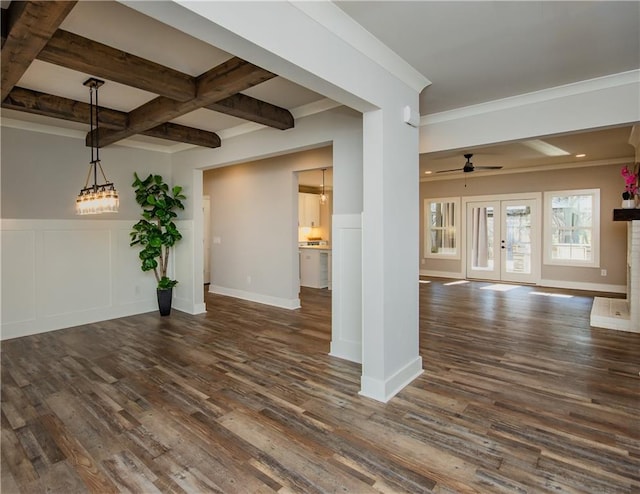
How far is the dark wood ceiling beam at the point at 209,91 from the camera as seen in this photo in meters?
2.74

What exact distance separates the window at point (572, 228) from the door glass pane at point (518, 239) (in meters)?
0.39

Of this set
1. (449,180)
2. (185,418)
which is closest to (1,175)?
(185,418)

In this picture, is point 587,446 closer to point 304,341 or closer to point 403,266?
point 403,266

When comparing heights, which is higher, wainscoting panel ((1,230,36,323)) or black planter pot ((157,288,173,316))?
wainscoting panel ((1,230,36,323))

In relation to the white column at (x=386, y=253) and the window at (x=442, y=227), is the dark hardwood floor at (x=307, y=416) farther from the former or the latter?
the window at (x=442, y=227)

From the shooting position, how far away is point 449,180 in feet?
30.9

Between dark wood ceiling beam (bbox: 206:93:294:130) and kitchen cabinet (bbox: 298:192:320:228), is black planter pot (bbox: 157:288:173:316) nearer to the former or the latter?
dark wood ceiling beam (bbox: 206:93:294:130)

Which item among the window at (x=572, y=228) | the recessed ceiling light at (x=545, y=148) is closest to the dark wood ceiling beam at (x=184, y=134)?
the recessed ceiling light at (x=545, y=148)

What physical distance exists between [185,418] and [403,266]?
2074mm

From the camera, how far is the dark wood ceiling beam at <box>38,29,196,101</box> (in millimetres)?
2461

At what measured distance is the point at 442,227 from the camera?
9703mm

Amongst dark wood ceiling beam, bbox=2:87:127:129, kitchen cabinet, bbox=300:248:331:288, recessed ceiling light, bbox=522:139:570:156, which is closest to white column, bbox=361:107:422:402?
dark wood ceiling beam, bbox=2:87:127:129

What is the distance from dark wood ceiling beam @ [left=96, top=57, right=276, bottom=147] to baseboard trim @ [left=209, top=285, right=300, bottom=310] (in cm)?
327

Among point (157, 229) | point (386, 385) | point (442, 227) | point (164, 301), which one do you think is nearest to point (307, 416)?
point (386, 385)
